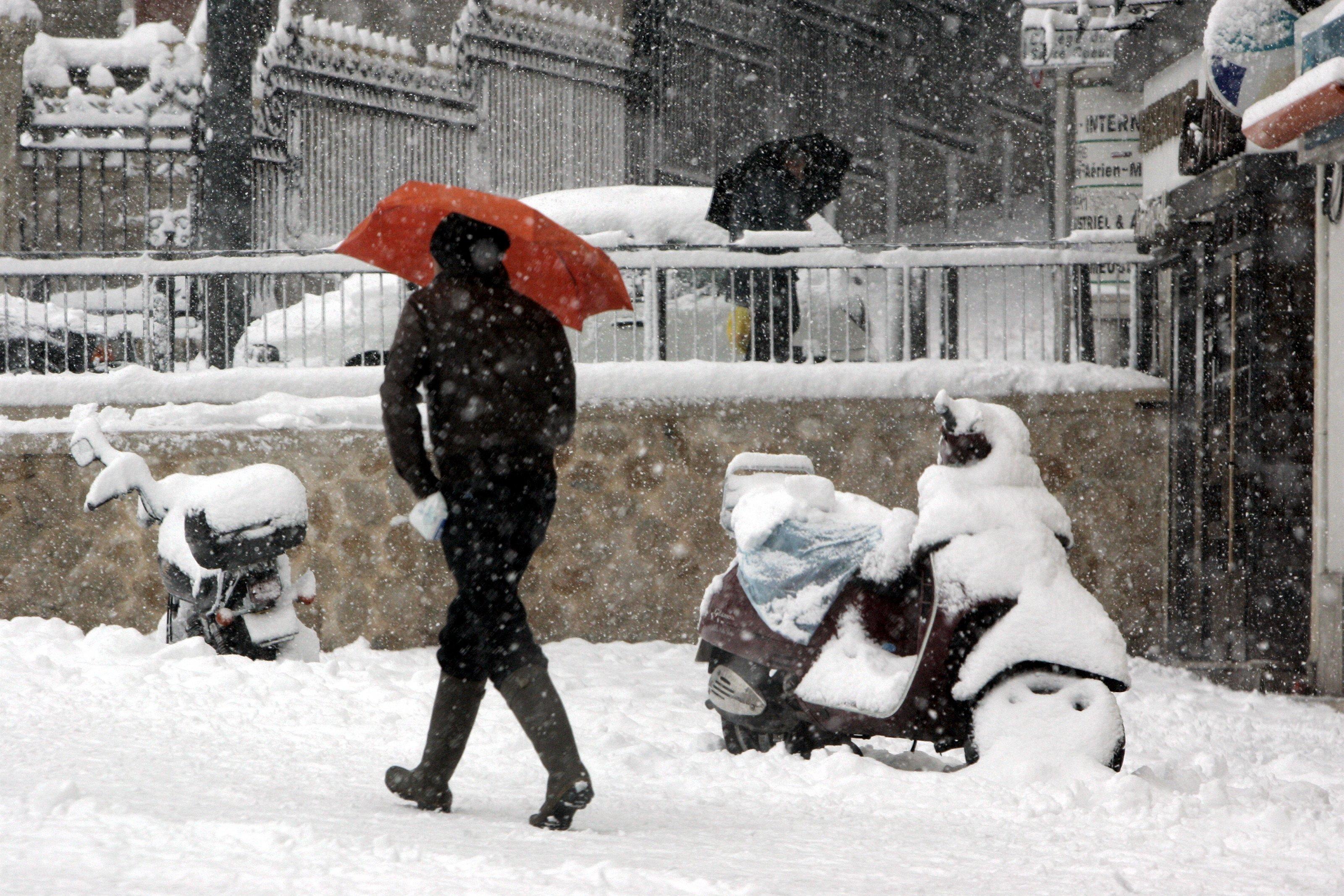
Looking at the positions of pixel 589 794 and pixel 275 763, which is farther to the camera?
pixel 275 763

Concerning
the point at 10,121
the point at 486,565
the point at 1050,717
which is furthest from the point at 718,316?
the point at 10,121

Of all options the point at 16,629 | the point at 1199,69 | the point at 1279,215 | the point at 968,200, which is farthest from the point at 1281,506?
the point at 968,200

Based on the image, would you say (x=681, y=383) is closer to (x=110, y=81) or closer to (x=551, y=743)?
(x=551, y=743)

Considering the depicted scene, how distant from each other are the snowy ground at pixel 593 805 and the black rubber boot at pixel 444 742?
62 millimetres

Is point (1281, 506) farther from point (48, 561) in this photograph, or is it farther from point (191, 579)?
point (48, 561)

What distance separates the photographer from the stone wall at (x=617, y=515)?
853cm

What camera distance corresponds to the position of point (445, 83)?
19141mm

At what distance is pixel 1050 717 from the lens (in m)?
4.46

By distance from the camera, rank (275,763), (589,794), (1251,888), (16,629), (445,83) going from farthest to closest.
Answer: (445,83) → (16,629) → (275,763) → (589,794) → (1251,888)

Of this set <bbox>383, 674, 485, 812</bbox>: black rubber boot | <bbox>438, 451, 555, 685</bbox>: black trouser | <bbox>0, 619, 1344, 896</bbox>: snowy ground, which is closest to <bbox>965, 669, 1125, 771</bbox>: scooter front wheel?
<bbox>0, 619, 1344, 896</bbox>: snowy ground

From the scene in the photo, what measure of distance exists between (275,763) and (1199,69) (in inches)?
308

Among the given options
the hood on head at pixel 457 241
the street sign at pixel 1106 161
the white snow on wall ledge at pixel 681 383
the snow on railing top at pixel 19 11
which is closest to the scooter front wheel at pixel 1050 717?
the hood on head at pixel 457 241

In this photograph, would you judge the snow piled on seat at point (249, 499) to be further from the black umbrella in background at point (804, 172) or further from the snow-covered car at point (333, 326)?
the black umbrella in background at point (804, 172)

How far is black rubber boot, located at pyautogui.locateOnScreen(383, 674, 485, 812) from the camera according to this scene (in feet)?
12.2
